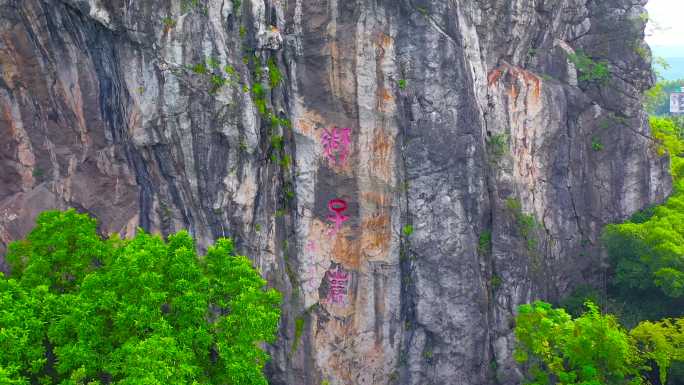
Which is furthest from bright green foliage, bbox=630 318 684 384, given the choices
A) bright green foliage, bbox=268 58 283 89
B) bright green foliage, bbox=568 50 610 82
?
bright green foliage, bbox=268 58 283 89

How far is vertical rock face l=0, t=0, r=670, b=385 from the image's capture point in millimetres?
13336

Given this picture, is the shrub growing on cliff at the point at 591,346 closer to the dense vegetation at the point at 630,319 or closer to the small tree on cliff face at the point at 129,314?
the dense vegetation at the point at 630,319

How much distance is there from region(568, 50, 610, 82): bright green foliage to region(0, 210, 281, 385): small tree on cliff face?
14.6 meters

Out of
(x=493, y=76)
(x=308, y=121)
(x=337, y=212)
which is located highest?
(x=493, y=76)

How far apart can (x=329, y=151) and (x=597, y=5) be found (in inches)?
492

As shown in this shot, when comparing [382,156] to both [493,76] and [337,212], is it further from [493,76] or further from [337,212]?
[493,76]

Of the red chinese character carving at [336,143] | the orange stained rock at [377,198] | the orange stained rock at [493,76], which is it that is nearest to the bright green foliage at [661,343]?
the orange stained rock at [377,198]

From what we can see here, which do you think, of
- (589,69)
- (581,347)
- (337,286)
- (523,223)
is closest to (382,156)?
(337,286)

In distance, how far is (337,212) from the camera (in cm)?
1515

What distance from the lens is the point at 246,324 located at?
9.45m

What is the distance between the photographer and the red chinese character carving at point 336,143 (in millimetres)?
14844

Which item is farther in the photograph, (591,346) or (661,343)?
(661,343)

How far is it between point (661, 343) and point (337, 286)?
A: 29.3 feet

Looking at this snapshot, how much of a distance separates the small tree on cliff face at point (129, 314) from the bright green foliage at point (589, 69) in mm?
14582
